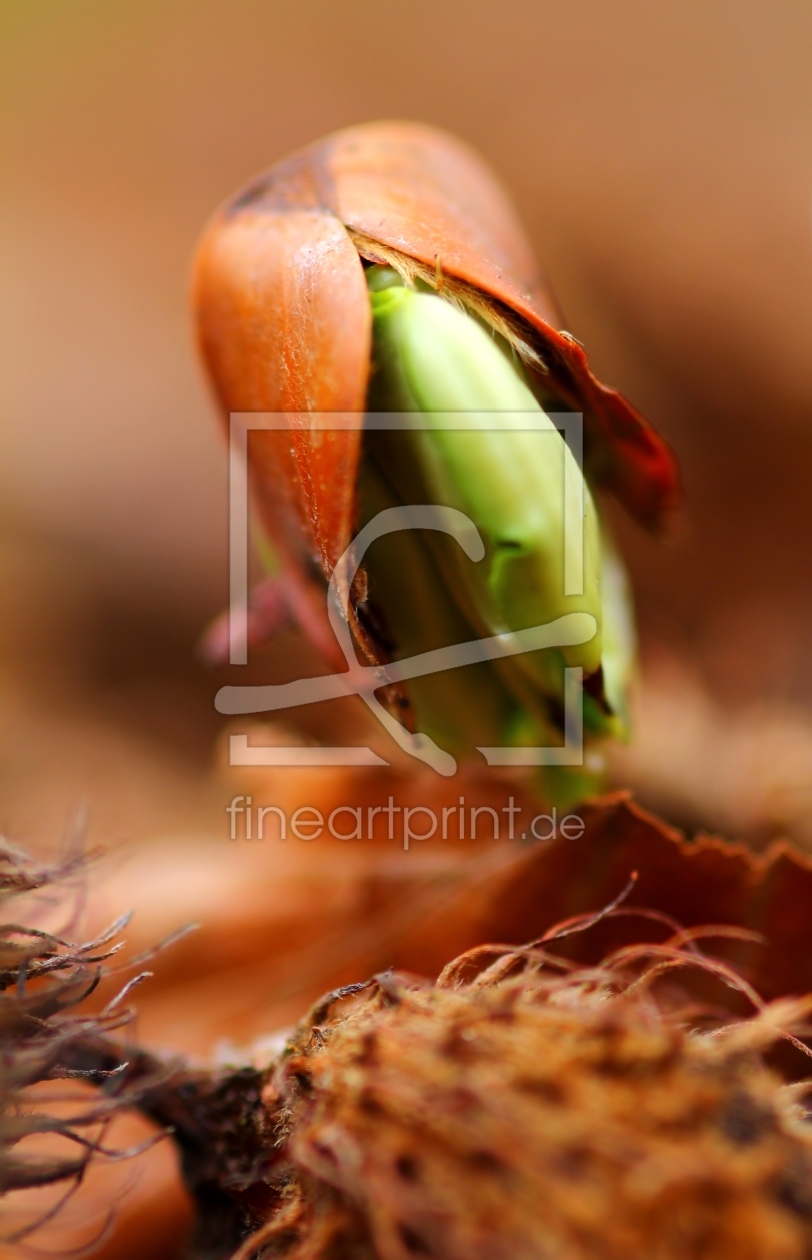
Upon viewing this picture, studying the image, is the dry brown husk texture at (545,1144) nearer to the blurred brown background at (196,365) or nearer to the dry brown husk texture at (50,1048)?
the dry brown husk texture at (50,1048)

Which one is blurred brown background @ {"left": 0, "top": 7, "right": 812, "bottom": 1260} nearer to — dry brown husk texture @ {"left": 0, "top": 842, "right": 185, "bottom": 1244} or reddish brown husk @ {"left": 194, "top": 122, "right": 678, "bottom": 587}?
dry brown husk texture @ {"left": 0, "top": 842, "right": 185, "bottom": 1244}

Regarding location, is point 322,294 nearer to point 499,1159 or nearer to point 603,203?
point 499,1159

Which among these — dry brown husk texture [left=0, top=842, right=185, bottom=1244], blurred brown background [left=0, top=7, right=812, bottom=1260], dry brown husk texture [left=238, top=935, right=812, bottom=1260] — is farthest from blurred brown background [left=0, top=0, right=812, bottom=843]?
dry brown husk texture [left=238, top=935, right=812, bottom=1260]

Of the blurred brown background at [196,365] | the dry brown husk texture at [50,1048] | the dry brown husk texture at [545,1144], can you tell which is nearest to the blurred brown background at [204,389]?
the blurred brown background at [196,365]

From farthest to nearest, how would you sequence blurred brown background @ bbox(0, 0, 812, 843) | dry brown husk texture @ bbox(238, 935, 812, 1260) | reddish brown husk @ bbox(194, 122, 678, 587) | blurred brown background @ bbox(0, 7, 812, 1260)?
blurred brown background @ bbox(0, 0, 812, 843), blurred brown background @ bbox(0, 7, 812, 1260), reddish brown husk @ bbox(194, 122, 678, 587), dry brown husk texture @ bbox(238, 935, 812, 1260)

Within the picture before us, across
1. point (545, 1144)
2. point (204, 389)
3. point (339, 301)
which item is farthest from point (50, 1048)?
point (204, 389)

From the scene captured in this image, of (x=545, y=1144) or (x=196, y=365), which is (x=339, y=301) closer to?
(x=545, y=1144)
